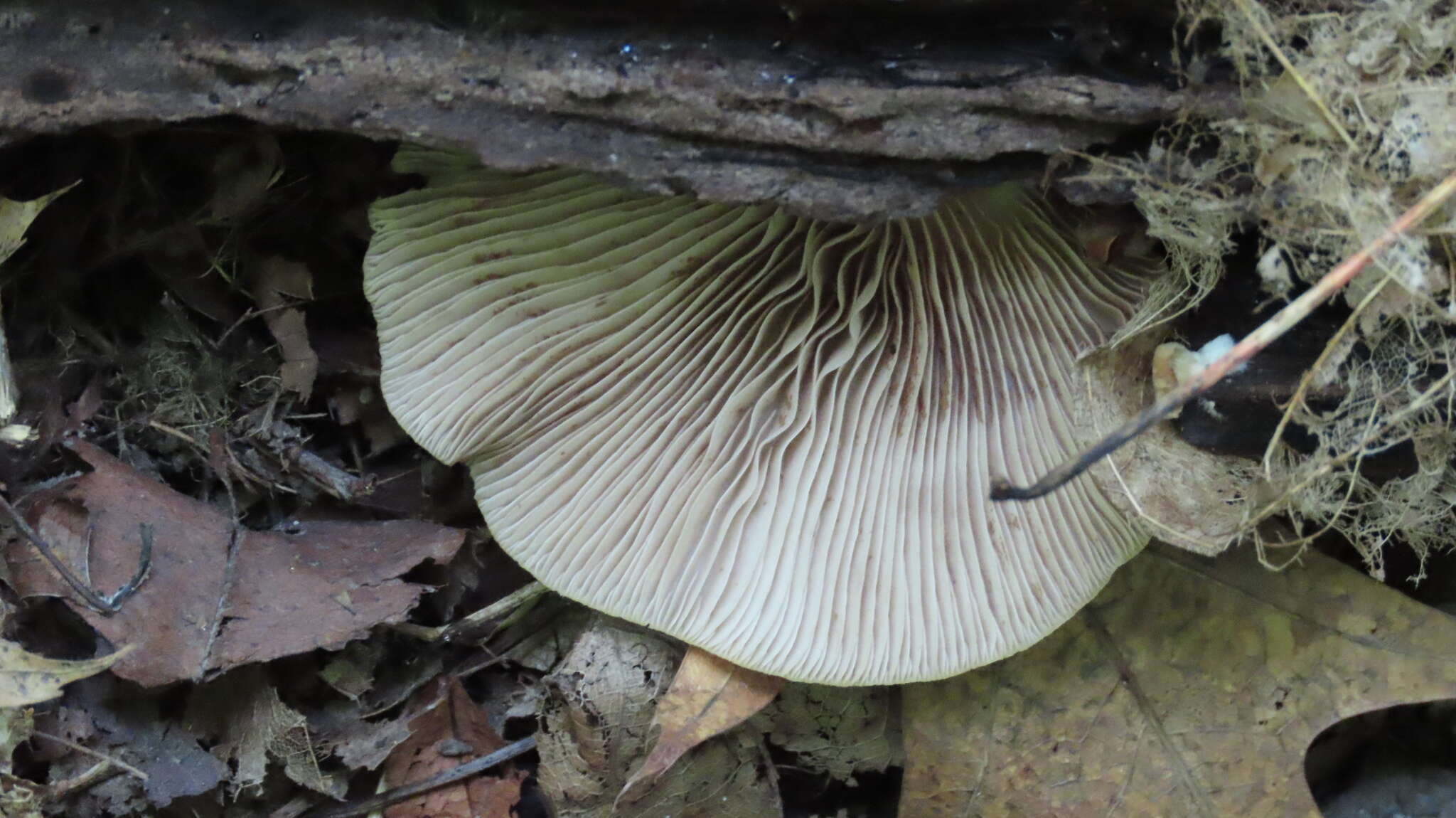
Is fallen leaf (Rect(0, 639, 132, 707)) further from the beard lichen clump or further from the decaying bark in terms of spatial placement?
the beard lichen clump

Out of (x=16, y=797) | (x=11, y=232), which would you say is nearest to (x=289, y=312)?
(x=11, y=232)

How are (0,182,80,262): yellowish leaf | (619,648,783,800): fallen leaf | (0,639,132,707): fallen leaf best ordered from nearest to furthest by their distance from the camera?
(0,639,132,707): fallen leaf
(0,182,80,262): yellowish leaf
(619,648,783,800): fallen leaf

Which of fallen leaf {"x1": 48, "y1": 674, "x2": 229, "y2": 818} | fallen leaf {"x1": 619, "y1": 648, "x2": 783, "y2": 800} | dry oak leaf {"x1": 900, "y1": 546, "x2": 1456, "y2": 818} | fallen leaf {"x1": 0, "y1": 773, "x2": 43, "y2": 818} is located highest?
fallen leaf {"x1": 0, "y1": 773, "x2": 43, "y2": 818}

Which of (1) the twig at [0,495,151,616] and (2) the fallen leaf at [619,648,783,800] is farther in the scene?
(2) the fallen leaf at [619,648,783,800]

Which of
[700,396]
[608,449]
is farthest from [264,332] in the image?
[700,396]

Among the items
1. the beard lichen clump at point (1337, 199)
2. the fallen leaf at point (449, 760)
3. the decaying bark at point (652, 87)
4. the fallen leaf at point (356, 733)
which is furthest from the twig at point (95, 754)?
the beard lichen clump at point (1337, 199)

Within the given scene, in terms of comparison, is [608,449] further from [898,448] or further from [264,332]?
A: [264,332]

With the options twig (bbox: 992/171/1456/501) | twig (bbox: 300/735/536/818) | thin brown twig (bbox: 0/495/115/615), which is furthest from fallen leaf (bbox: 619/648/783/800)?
thin brown twig (bbox: 0/495/115/615)
